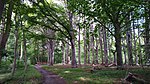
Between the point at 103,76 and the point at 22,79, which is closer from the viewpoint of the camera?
the point at 22,79

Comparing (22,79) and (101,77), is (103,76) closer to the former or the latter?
(101,77)

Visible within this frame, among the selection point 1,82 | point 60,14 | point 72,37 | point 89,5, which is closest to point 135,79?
point 89,5

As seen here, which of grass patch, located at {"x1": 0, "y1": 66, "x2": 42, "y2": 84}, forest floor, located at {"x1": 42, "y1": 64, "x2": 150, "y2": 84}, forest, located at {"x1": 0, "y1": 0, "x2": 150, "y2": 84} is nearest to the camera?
forest, located at {"x1": 0, "y1": 0, "x2": 150, "y2": 84}

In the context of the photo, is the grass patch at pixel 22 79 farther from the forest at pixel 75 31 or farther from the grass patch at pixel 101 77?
the grass patch at pixel 101 77

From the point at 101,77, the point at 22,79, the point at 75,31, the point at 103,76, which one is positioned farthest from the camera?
the point at 75,31

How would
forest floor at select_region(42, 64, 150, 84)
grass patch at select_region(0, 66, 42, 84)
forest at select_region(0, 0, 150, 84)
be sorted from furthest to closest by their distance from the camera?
grass patch at select_region(0, 66, 42, 84) → forest floor at select_region(42, 64, 150, 84) → forest at select_region(0, 0, 150, 84)

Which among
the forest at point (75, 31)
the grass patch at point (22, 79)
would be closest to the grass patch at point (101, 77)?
the forest at point (75, 31)

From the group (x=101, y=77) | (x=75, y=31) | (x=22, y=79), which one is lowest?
(x=22, y=79)

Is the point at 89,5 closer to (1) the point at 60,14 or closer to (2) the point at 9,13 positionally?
(2) the point at 9,13

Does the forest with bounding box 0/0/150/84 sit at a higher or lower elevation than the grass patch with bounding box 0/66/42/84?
higher

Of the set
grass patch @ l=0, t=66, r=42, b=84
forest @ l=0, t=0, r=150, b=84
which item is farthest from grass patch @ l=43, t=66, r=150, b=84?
grass patch @ l=0, t=66, r=42, b=84

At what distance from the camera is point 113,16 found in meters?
18.0

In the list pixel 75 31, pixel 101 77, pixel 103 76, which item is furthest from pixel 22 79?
pixel 75 31

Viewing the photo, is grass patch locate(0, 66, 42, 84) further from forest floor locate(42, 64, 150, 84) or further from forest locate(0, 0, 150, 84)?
forest floor locate(42, 64, 150, 84)
